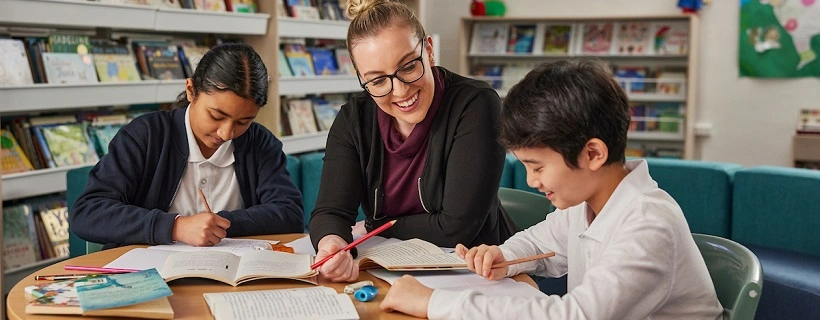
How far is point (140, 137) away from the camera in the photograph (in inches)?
83.1

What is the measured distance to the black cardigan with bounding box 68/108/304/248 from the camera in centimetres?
196

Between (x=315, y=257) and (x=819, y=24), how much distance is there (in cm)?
512

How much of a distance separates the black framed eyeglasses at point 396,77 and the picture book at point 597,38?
471 centimetres

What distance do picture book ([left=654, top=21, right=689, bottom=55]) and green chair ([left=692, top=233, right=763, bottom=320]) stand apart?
15.1ft

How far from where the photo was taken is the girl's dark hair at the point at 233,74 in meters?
2.05

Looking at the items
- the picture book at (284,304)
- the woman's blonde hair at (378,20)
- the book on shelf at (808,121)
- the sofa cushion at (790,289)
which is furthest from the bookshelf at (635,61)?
the picture book at (284,304)

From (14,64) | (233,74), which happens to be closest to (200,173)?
(233,74)

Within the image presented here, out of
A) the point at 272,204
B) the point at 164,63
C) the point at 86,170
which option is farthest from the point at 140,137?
the point at 164,63

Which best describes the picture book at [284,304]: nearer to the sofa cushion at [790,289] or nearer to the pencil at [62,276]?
the pencil at [62,276]

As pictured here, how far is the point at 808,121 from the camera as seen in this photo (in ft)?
19.1

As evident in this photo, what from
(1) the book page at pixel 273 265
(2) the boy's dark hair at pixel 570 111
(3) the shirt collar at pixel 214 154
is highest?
(2) the boy's dark hair at pixel 570 111

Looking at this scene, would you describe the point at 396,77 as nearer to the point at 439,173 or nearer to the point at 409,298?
the point at 439,173

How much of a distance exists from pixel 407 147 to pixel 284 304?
644 mm

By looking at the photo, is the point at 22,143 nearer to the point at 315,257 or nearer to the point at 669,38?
the point at 315,257
